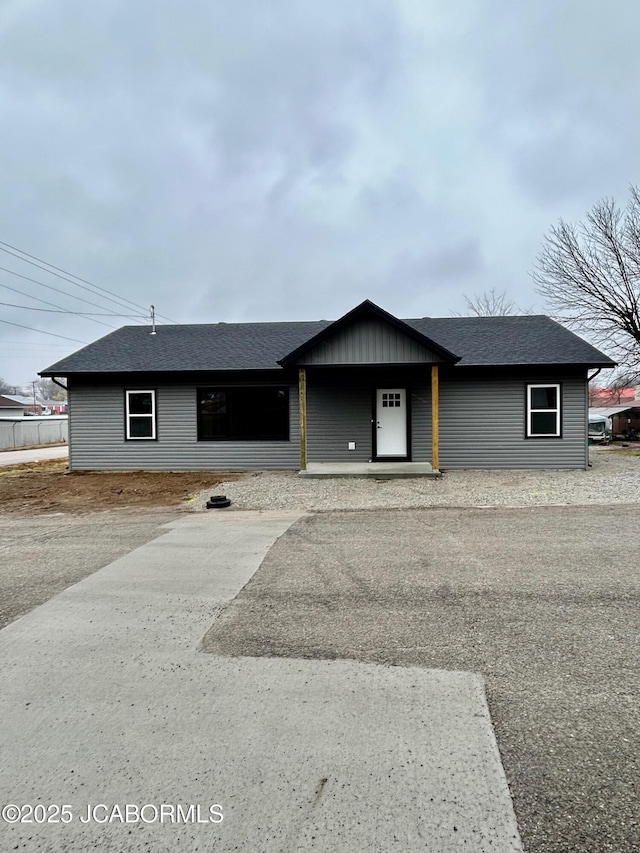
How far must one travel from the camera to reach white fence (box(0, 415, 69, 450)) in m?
28.6

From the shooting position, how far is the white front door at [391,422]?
42.5ft

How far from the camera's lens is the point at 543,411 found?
494 inches

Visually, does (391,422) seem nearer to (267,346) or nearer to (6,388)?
(267,346)

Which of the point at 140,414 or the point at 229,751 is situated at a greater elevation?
the point at 140,414

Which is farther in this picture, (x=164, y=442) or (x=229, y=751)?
(x=164, y=442)

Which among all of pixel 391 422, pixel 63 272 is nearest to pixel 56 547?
pixel 391 422

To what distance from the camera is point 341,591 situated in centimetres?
409

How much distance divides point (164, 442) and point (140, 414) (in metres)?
1.08

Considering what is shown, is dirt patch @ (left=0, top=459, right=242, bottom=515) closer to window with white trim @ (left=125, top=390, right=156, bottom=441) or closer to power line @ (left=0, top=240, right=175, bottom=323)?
window with white trim @ (left=125, top=390, right=156, bottom=441)

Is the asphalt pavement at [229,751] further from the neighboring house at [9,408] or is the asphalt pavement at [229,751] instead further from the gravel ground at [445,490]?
the neighboring house at [9,408]

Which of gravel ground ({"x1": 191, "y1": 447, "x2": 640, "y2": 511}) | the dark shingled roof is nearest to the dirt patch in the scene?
gravel ground ({"x1": 191, "y1": 447, "x2": 640, "y2": 511})

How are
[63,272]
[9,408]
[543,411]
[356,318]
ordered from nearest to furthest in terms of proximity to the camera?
[356,318], [543,411], [63,272], [9,408]

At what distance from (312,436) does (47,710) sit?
10.8 metres

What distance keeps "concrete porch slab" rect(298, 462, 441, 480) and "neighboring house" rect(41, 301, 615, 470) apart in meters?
0.54
